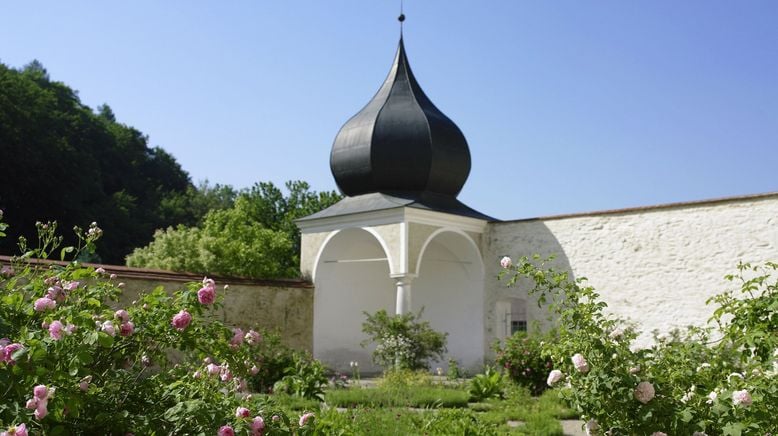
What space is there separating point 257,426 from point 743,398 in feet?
7.31

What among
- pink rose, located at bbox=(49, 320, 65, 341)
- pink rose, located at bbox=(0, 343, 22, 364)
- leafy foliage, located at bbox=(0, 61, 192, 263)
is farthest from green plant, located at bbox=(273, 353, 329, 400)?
leafy foliage, located at bbox=(0, 61, 192, 263)

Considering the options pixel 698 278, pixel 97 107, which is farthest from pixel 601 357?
pixel 97 107

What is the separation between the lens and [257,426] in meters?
3.42

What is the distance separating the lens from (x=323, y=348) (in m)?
17.2

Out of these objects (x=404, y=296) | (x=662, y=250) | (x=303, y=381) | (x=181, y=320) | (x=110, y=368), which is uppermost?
(x=662, y=250)

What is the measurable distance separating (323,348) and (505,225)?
4941mm

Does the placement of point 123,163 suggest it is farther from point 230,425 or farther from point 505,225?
point 230,425

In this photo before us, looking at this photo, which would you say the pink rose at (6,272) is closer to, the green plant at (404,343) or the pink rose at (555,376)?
the pink rose at (555,376)

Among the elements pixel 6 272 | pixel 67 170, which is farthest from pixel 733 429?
pixel 67 170

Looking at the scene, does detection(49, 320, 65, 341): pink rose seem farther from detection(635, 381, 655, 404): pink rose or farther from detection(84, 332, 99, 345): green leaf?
detection(635, 381, 655, 404): pink rose

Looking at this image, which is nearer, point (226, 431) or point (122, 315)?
point (226, 431)

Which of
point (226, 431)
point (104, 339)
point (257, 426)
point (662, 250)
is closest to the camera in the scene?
point (104, 339)

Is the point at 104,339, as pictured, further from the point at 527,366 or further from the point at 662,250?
the point at 662,250

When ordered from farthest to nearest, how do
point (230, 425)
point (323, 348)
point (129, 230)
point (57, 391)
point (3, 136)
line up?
point (129, 230) < point (3, 136) < point (323, 348) < point (230, 425) < point (57, 391)
